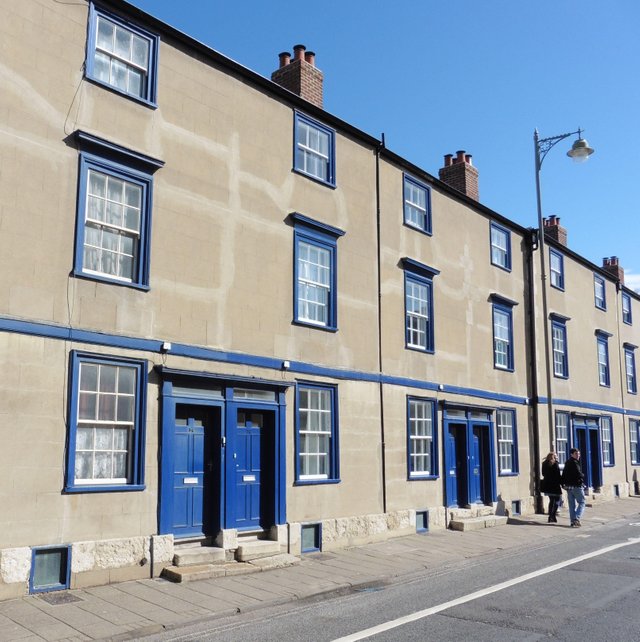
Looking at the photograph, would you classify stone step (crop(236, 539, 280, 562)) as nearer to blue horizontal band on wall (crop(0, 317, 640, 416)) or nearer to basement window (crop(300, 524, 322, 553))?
basement window (crop(300, 524, 322, 553))

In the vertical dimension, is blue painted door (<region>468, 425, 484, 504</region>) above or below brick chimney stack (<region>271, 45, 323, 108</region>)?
below

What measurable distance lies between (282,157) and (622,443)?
21926mm

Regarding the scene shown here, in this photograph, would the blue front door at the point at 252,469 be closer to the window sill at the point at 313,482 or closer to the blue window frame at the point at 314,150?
the window sill at the point at 313,482

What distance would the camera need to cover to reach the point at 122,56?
12164 millimetres

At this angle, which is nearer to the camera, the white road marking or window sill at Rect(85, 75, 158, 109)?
the white road marking

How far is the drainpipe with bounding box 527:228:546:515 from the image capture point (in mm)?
22441

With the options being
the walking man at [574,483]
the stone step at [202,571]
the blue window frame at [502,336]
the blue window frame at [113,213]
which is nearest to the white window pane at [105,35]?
Result: the blue window frame at [113,213]

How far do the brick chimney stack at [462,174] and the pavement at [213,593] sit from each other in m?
10.8

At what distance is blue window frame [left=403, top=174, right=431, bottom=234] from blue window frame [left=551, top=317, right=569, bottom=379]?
28.3 feet

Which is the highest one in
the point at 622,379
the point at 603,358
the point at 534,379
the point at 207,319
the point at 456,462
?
the point at 603,358

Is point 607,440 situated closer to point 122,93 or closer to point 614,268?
point 614,268

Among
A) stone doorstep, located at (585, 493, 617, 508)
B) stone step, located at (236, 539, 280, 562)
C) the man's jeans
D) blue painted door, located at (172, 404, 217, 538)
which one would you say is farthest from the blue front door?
stone doorstep, located at (585, 493, 617, 508)

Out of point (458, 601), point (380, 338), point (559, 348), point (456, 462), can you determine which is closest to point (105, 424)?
point (458, 601)

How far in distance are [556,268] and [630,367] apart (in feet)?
29.2
